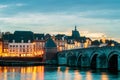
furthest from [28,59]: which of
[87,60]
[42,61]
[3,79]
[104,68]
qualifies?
[3,79]

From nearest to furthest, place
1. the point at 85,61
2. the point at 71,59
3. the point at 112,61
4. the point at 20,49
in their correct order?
the point at 112,61
the point at 85,61
the point at 71,59
the point at 20,49

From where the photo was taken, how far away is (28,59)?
177125 millimetres

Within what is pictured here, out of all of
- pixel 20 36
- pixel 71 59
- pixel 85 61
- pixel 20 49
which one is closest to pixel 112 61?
pixel 85 61

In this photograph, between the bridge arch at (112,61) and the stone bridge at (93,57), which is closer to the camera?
the bridge arch at (112,61)

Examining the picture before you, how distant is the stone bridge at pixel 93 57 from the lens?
119 metres

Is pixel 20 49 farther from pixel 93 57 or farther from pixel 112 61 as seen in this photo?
pixel 112 61

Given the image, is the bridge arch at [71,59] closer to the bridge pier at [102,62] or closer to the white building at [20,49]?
the bridge pier at [102,62]

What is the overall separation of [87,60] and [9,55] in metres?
62.4

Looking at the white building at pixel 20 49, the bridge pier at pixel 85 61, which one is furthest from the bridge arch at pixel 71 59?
the white building at pixel 20 49

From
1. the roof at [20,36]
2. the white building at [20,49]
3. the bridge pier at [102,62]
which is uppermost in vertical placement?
the roof at [20,36]

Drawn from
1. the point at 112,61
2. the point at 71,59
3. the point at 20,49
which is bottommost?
the point at 112,61

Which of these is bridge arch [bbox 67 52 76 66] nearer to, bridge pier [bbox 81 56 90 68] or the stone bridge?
the stone bridge

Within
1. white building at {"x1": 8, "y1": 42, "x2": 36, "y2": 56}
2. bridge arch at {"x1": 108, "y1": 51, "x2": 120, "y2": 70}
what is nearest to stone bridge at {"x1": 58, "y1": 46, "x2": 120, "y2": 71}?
bridge arch at {"x1": 108, "y1": 51, "x2": 120, "y2": 70}

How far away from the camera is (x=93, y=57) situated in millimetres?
135500
